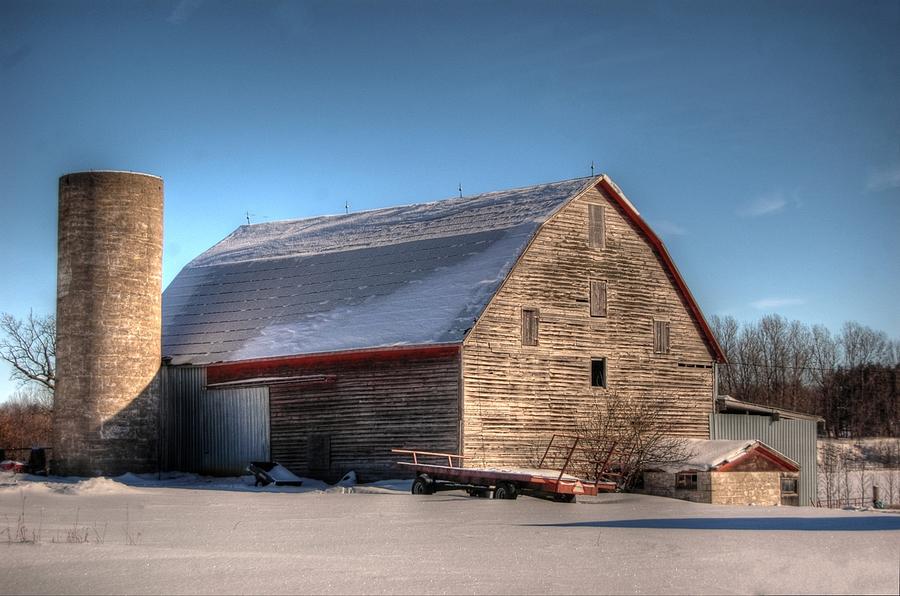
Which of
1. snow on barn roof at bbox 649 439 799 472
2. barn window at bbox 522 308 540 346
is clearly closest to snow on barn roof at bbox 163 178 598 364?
barn window at bbox 522 308 540 346

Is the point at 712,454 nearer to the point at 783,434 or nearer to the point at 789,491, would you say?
the point at 789,491

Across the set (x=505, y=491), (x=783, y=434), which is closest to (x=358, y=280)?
(x=505, y=491)

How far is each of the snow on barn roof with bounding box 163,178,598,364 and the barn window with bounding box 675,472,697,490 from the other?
6.73 meters

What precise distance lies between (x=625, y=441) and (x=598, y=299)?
16.4ft

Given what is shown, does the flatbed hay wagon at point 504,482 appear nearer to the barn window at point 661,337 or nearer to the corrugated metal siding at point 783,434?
the barn window at point 661,337

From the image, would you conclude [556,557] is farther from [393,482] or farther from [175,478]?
[175,478]

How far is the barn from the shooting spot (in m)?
29.6

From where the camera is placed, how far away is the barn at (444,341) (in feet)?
97.0

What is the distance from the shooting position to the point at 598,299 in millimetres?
32312

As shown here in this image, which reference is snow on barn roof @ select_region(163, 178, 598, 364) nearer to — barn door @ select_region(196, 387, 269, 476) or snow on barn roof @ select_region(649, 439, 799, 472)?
barn door @ select_region(196, 387, 269, 476)

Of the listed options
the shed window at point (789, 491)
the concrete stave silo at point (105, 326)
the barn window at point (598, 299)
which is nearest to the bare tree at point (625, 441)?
the barn window at point (598, 299)

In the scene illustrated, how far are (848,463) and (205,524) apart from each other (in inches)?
2495

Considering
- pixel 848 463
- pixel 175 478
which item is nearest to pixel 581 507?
pixel 175 478

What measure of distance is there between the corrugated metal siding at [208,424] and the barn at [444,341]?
2.1 inches
